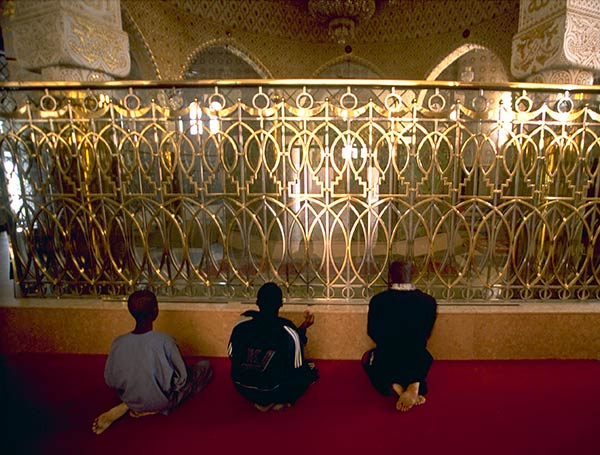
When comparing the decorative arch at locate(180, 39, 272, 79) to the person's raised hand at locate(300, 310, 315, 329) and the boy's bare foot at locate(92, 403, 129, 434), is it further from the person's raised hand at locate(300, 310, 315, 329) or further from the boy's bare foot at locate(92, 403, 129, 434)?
the boy's bare foot at locate(92, 403, 129, 434)

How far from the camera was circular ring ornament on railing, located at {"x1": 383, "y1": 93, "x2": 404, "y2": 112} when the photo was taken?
2449mm

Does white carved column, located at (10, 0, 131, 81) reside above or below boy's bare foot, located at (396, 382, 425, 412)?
above

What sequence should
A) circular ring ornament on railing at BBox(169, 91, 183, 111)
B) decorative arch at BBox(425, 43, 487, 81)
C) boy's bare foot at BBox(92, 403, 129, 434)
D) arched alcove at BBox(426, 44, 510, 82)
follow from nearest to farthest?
boy's bare foot at BBox(92, 403, 129, 434) → circular ring ornament on railing at BBox(169, 91, 183, 111) → decorative arch at BBox(425, 43, 487, 81) → arched alcove at BBox(426, 44, 510, 82)

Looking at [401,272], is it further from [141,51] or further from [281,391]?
[141,51]

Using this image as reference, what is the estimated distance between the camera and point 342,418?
1.98 metres

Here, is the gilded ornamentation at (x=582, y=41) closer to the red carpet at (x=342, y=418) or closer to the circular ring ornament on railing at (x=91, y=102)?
the red carpet at (x=342, y=418)

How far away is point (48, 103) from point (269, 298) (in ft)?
7.28

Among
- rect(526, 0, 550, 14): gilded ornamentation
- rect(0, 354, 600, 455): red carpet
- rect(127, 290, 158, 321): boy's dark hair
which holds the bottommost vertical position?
rect(0, 354, 600, 455): red carpet

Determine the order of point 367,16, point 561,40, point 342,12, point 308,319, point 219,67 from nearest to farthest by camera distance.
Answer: point 308,319
point 561,40
point 342,12
point 367,16
point 219,67

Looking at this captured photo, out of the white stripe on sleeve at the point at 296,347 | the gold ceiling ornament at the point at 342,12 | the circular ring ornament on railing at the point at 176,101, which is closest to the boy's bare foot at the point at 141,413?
the white stripe on sleeve at the point at 296,347

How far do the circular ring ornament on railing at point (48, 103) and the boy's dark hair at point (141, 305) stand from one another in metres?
1.63

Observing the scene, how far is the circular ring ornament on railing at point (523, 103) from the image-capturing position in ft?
8.11

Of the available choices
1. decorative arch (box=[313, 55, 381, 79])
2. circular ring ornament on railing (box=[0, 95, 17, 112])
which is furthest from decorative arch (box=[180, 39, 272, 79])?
circular ring ornament on railing (box=[0, 95, 17, 112])

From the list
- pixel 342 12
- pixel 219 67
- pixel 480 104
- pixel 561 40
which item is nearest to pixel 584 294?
pixel 480 104
